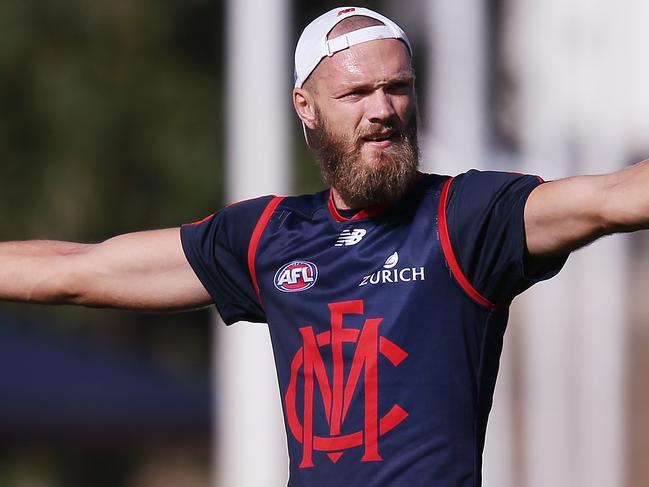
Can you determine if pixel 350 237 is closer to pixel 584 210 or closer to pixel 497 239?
pixel 497 239

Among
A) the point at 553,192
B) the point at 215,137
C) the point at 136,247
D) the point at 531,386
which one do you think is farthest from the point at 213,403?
the point at 553,192

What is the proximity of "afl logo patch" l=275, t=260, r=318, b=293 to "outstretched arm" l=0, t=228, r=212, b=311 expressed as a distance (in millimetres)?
382

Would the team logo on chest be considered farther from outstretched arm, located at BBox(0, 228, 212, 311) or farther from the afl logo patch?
outstretched arm, located at BBox(0, 228, 212, 311)

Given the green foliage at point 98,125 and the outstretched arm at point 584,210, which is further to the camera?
the green foliage at point 98,125

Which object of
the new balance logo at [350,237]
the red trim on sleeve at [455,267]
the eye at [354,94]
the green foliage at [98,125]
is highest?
the green foliage at [98,125]

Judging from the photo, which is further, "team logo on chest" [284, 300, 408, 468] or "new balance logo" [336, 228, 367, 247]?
"new balance logo" [336, 228, 367, 247]

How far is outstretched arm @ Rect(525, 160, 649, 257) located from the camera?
3475 millimetres

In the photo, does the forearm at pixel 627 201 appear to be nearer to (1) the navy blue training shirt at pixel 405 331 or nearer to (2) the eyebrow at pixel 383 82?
(1) the navy blue training shirt at pixel 405 331

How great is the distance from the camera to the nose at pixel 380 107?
13.0 feet

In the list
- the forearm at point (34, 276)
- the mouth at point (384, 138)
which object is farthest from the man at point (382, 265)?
the forearm at point (34, 276)

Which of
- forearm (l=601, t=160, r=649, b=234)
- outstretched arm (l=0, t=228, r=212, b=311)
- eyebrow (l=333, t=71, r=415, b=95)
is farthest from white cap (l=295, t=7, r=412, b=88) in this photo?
forearm (l=601, t=160, r=649, b=234)

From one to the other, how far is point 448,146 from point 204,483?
10741 millimetres

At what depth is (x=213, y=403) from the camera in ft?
41.7

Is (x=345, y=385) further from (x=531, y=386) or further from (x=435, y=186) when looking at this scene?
(x=531, y=386)
